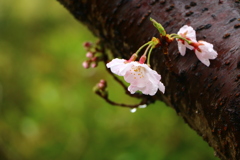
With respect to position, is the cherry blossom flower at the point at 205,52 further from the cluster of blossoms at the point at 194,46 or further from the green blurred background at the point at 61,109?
the green blurred background at the point at 61,109

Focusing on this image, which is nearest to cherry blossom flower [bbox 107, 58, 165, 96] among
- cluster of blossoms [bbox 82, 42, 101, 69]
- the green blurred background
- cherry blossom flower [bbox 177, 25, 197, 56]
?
cherry blossom flower [bbox 177, 25, 197, 56]

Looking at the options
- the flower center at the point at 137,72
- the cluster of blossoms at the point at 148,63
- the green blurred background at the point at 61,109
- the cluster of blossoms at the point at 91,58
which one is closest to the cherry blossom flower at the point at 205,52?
the cluster of blossoms at the point at 148,63

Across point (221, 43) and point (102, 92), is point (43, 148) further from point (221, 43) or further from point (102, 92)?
point (221, 43)

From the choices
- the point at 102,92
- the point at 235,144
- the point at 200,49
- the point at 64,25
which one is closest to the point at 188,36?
the point at 200,49

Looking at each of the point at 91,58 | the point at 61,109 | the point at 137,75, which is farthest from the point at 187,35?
the point at 61,109

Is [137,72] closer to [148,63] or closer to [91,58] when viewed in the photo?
[148,63]

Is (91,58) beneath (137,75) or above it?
beneath
